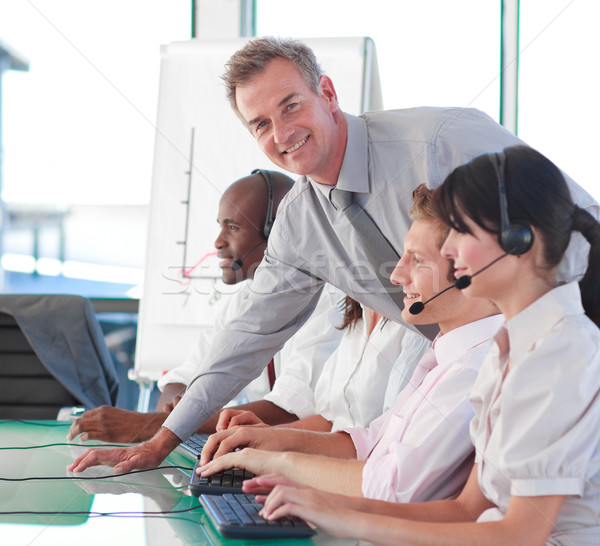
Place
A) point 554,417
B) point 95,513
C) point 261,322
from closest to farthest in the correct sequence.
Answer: point 554,417 < point 95,513 < point 261,322

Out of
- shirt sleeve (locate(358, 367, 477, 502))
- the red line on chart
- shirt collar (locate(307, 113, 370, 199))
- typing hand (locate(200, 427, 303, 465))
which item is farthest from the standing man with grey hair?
the red line on chart

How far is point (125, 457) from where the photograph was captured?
1244mm

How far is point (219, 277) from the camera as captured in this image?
2768 mm

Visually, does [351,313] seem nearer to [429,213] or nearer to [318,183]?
[318,183]

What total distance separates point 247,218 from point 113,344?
59.1 inches

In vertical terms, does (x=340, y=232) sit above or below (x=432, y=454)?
above

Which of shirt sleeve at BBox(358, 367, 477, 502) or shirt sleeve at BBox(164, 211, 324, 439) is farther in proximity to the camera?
shirt sleeve at BBox(164, 211, 324, 439)

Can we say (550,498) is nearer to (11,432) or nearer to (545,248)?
(545,248)

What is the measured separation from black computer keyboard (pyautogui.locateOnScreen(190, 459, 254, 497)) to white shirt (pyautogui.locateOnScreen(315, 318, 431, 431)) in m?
0.52

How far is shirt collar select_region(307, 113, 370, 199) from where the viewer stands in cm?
142

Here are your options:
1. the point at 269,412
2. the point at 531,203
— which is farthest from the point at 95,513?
the point at 269,412

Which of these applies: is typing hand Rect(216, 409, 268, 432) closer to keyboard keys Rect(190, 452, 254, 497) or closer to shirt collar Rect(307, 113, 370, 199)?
keyboard keys Rect(190, 452, 254, 497)

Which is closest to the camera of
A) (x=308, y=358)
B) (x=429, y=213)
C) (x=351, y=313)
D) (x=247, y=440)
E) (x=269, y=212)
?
(x=429, y=213)

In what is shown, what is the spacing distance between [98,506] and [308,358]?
1036 millimetres
